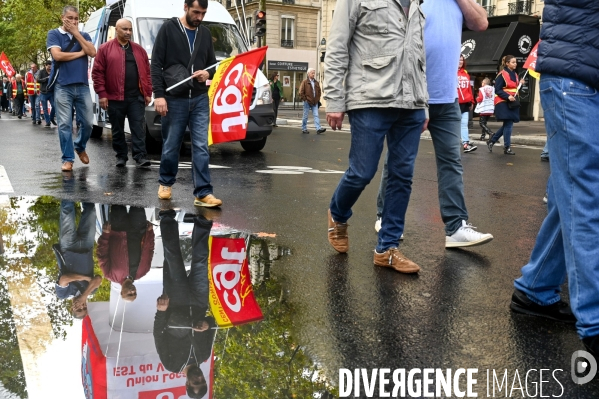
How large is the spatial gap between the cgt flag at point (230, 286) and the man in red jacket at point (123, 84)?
541 cm


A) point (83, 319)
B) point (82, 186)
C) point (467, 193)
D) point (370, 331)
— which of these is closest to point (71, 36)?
point (82, 186)

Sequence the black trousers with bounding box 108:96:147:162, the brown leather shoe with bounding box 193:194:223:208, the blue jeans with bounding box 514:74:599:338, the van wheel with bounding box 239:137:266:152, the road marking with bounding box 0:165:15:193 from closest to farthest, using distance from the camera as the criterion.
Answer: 1. the blue jeans with bounding box 514:74:599:338
2. the brown leather shoe with bounding box 193:194:223:208
3. the road marking with bounding box 0:165:15:193
4. the black trousers with bounding box 108:96:147:162
5. the van wheel with bounding box 239:137:266:152

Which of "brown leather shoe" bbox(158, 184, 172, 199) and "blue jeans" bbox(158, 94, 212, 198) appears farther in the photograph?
"brown leather shoe" bbox(158, 184, 172, 199)

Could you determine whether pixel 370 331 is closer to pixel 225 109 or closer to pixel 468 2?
pixel 468 2

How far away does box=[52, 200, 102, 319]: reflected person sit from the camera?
383cm

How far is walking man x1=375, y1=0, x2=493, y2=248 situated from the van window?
26.2ft

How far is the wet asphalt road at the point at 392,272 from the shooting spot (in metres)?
3.10

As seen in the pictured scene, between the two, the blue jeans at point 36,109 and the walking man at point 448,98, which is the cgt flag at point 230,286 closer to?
the walking man at point 448,98

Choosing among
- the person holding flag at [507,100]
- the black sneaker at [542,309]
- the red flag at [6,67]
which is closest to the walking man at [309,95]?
the person holding flag at [507,100]

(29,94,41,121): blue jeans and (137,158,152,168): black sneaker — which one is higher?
(137,158,152,168): black sneaker

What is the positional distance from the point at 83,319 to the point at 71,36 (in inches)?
261

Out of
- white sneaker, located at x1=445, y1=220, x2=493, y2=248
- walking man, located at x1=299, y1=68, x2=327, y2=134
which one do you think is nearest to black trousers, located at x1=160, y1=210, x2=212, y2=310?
white sneaker, located at x1=445, y1=220, x2=493, y2=248

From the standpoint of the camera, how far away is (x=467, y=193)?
27.0 ft

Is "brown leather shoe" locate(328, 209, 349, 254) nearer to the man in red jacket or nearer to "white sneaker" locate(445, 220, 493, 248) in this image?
"white sneaker" locate(445, 220, 493, 248)
